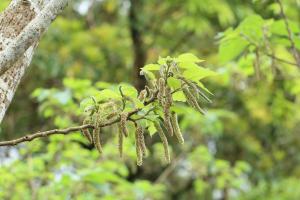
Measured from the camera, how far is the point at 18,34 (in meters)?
1.18

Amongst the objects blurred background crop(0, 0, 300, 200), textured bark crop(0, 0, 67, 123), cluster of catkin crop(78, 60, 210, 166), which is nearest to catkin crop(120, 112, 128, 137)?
cluster of catkin crop(78, 60, 210, 166)

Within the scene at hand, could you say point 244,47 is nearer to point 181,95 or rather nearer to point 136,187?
point 181,95

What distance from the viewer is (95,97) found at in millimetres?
1406

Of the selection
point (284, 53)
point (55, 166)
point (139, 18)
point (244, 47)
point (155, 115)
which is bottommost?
point (155, 115)

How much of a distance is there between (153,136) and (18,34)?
195 inches

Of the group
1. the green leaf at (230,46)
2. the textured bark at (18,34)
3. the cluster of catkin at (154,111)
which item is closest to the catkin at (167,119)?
the cluster of catkin at (154,111)

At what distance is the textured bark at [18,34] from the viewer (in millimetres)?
1089

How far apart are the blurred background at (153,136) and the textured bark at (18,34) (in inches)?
77.1

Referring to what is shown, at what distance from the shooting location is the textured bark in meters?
1.09

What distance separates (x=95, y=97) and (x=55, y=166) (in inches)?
96.3

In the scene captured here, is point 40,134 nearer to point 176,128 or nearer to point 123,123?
point 123,123

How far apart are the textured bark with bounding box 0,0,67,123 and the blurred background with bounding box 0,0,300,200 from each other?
1959 millimetres

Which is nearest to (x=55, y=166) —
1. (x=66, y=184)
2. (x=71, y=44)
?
(x=66, y=184)

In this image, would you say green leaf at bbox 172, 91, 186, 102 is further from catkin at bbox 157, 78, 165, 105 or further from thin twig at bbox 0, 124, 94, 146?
thin twig at bbox 0, 124, 94, 146
